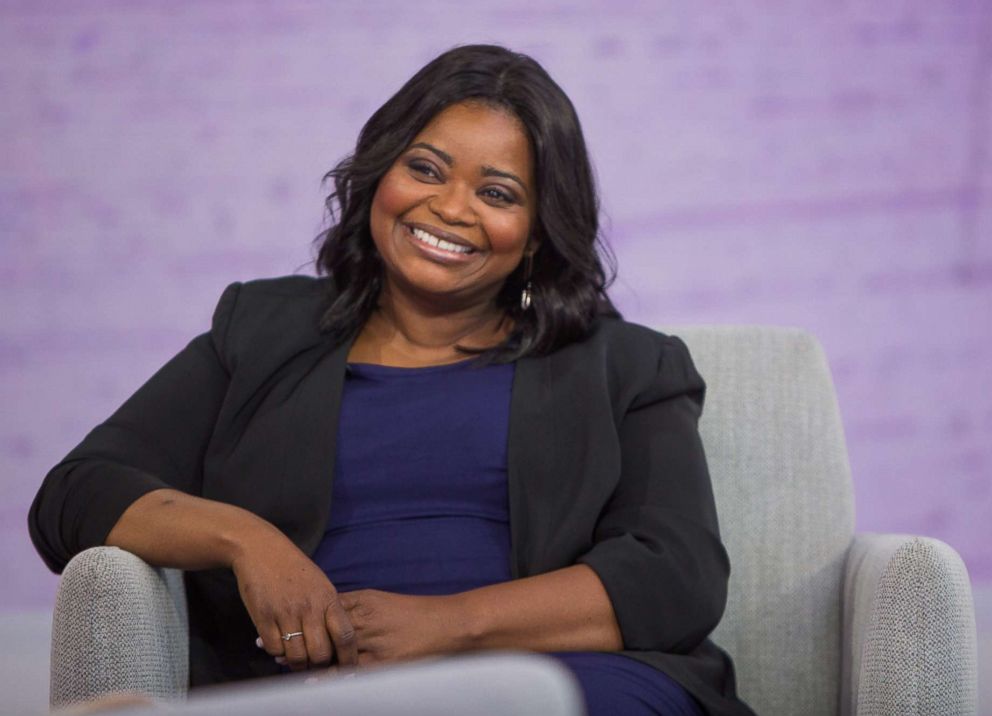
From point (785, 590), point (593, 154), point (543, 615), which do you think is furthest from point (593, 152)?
point (543, 615)

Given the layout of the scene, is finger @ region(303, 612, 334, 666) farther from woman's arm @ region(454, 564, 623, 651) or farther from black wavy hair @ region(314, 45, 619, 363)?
black wavy hair @ region(314, 45, 619, 363)

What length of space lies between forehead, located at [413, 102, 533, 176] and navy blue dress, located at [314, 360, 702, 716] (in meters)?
0.28

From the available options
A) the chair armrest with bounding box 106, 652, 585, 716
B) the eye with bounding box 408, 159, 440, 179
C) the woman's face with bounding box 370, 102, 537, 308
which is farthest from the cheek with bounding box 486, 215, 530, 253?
the chair armrest with bounding box 106, 652, 585, 716

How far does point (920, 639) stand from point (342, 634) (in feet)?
2.07

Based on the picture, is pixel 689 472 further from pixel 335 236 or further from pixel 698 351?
pixel 335 236

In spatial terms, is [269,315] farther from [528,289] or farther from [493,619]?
[493,619]

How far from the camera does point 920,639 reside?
5.19 feet

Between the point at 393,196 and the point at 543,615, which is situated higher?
the point at 393,196

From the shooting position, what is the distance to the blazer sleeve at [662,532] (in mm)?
1692

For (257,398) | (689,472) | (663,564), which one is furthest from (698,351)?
(257,398)

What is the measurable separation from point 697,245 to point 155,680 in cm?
166

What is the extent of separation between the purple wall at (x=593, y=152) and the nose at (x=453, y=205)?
105 cm

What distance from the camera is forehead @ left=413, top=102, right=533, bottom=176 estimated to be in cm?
189

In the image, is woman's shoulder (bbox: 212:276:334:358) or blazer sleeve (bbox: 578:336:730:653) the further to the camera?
woman's shoulder (bbox: 212:276:334:358)
